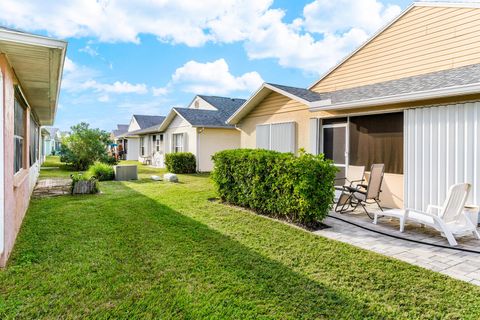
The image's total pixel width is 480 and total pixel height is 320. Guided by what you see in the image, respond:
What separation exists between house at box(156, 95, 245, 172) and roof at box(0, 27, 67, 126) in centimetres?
1168

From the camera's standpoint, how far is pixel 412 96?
265 inches

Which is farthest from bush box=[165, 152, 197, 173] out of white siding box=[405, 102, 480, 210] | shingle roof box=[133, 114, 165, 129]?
shingle roof box=[133, 114, 165, 129]

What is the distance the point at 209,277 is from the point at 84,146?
1760 centimetres

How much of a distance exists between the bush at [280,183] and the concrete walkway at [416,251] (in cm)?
63

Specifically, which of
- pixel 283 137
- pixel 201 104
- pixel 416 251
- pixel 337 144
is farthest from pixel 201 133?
pixel 416 251

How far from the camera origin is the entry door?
30.0ft

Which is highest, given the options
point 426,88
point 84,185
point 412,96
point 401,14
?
point 401,14

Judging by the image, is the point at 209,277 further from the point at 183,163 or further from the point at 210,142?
the point at 210,142

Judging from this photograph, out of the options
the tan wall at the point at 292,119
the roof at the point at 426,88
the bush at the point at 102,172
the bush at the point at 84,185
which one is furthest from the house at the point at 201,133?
the roof at the point at 426,88

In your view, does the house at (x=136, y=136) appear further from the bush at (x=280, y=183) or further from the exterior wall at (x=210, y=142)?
the bush at (x=280, y=183)

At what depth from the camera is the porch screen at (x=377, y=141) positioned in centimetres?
788

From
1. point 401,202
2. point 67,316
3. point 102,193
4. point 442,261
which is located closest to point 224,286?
point 67,316

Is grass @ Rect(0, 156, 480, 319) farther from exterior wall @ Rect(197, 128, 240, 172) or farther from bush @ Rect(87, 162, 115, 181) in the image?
exterior wall @ Rect(197, 128, 240, 172)

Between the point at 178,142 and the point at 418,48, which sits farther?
the point at 178,142
